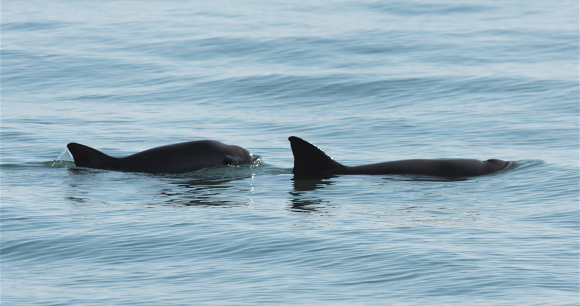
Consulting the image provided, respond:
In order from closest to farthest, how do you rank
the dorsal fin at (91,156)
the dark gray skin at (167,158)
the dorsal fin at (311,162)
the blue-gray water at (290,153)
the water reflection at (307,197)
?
the blue-gray water at (290,153), the water reflection at (307,197), the dorsal fin at (311,162), the dark gray skin at (167,158), the dorsal fin at (91,156)

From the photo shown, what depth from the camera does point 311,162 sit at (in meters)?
15.4

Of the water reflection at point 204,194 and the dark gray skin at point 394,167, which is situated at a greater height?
the dark gray skin at point 394,167

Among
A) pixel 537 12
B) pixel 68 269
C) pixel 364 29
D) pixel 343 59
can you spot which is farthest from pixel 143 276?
pixel 537 12

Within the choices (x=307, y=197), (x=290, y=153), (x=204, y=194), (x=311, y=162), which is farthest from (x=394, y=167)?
(x=204, y=194)

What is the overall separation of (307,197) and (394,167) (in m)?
2.29

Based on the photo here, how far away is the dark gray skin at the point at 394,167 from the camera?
15367mm

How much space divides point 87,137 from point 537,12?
26.9 metres

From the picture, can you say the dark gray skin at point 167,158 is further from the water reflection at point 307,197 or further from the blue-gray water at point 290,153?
the water reflection at point 307,197

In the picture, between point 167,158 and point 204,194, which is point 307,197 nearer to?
point 204,194

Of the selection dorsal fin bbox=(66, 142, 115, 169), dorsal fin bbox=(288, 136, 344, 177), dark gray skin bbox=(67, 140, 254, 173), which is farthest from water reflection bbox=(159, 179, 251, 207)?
dorsal fin bbox=(66, 142, 115, 169)

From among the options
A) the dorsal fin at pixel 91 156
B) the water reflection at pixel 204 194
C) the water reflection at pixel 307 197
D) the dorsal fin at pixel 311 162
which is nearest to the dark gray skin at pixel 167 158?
the dorsal fin at pixel 91 156

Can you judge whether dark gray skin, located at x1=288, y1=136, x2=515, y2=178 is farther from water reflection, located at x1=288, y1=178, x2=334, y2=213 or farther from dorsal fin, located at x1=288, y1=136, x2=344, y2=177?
water reflection, located at x1=288, y1=178, x2=334, y2=213

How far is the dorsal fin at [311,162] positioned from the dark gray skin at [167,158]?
5.08ft

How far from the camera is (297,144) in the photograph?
14.9 metres
